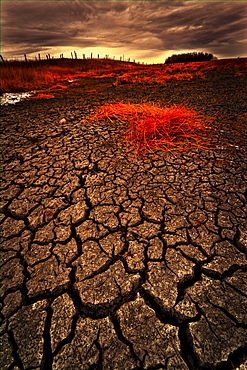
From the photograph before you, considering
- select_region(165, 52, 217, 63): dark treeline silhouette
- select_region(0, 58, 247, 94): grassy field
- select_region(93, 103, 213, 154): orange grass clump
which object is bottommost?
select_region(93, 103, 213, 154): orange grass clump

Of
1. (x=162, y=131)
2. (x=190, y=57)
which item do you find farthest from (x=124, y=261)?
(x=190, y=57)

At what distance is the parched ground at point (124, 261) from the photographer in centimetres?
82

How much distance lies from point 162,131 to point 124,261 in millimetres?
2045

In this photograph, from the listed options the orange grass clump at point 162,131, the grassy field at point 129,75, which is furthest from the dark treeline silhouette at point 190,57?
the orange grass clump at point 162,131

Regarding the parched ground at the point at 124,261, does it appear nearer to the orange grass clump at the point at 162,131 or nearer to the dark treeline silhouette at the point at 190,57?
the orange grass clump at the point at 162,131

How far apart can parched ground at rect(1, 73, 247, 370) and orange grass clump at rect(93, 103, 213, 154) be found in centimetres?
25

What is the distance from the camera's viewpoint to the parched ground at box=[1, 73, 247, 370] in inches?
32.3

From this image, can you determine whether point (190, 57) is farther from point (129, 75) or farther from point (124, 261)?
point (124, 261)

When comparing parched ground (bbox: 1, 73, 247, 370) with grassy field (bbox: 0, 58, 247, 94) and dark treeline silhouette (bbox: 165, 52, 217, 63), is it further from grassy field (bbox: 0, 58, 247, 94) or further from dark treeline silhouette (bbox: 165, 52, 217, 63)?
dark treeline silhouette (bbox: 165, 52, 217, 63)

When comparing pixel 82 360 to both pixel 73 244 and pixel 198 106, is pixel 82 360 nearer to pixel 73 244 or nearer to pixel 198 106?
pixel 73 244

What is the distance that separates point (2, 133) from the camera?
9.84ft

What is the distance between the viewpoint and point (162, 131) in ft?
8.46

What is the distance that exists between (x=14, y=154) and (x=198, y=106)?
11.9 feet

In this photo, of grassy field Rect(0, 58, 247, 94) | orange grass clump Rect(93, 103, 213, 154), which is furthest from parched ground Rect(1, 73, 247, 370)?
grassy field Rect(0, 58, 247, 94)
